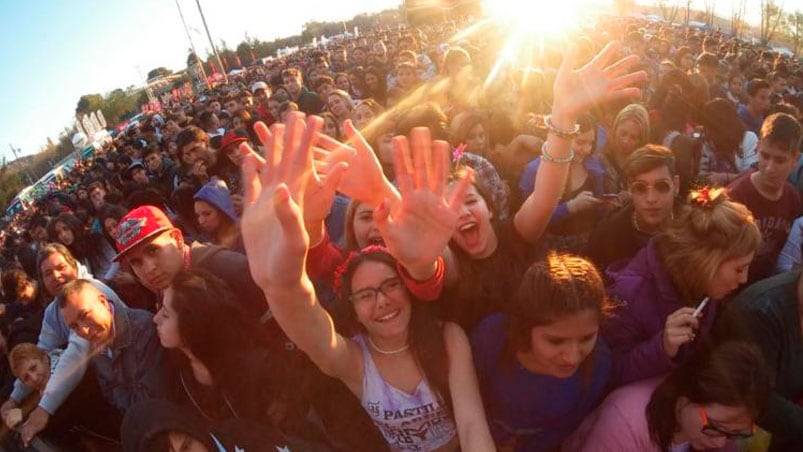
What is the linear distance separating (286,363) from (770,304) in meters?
2.06

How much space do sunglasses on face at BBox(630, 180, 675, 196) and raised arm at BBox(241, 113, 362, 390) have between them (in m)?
1.88

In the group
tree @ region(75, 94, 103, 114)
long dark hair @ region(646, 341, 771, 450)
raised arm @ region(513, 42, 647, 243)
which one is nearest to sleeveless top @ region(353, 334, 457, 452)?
long dark hair @ region(646, 341, 771, 450)

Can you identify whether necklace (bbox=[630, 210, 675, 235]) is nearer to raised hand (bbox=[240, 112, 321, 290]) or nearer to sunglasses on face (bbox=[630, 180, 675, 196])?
sunglasses on face (bbox=[630, 180, 675, 196])

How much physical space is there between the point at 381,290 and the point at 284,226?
0.65 m

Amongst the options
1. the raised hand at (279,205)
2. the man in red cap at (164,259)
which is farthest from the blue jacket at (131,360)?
the raised hand at (279,205)

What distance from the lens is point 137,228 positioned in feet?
7.70

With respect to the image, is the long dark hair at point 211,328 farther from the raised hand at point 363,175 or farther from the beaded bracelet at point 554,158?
the beaded bracelet at point 554,158

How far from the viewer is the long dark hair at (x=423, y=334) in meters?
1.75

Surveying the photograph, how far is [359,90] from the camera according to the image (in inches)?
395

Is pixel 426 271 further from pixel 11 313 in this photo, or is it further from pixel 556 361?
pixel 11 313

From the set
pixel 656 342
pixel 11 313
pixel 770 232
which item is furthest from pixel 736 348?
pixel 11 313

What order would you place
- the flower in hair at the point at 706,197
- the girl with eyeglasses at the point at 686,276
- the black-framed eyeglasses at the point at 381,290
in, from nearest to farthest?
the black-framed eyeglasses at the point at 381,290 < the girl with eyeglasses at the point at 686,276 < the flower in hair at the point at 706,197

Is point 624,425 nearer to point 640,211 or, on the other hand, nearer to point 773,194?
point 640,211

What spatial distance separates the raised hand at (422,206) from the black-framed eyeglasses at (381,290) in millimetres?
221
